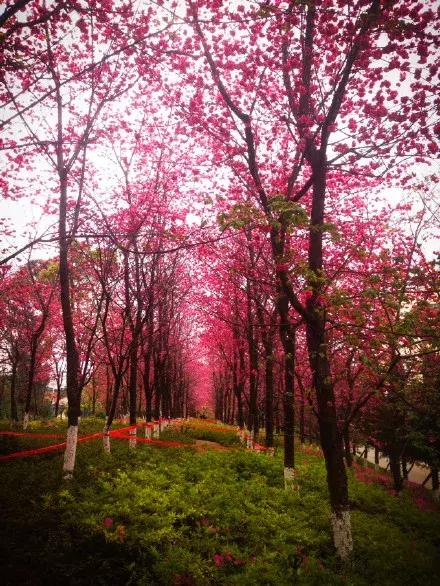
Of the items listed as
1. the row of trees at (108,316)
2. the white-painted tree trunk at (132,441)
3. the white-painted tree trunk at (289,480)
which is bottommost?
the white-painted tree trunk at (289,480)

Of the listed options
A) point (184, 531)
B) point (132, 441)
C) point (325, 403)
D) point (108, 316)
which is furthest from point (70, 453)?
point (108, 316)

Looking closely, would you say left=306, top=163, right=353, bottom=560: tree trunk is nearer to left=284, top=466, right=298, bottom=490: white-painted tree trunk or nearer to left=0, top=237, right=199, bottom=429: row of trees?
left=284, top=466, right=298, bottom=490: white-painted tree trunk

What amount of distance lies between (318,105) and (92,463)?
1175cm

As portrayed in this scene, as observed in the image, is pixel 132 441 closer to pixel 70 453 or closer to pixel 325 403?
pixel 70 453

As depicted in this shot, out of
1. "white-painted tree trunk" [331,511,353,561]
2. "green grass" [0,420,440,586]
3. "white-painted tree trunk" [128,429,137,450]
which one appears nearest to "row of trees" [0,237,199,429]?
"white-painted tree trunk" [128,429,137,450]

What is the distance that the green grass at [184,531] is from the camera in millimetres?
6098

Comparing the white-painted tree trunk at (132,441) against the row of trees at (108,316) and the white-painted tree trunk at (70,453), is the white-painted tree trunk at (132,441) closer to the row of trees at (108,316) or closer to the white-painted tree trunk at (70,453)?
the row of trees at (108,316)

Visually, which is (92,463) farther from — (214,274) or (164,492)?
(214,274)

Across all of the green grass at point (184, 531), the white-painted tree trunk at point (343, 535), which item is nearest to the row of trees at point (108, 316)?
the green grass at point (184, 531)

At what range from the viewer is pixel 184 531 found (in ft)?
25.4

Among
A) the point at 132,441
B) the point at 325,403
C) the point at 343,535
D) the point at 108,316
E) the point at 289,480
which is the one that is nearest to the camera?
the point at 343,535

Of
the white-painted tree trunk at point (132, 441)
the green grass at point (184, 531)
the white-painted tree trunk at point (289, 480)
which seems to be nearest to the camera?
the green grass at point (184, 531)

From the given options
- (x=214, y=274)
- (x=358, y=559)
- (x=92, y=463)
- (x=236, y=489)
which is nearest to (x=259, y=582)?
(x=358, y=559)

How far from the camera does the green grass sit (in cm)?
610
